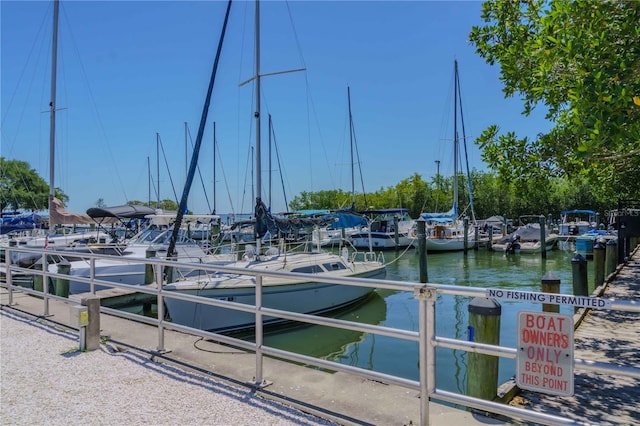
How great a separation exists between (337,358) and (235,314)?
2995 millimetres

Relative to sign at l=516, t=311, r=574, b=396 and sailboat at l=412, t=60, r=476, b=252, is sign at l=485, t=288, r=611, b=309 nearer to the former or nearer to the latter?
sign at l=516, t=311, r=574, b=396

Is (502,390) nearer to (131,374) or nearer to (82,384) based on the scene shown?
(131,374)

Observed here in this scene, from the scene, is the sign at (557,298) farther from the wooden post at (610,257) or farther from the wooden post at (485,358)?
the wooden post at (610,257)

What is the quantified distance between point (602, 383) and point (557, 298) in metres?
3.41

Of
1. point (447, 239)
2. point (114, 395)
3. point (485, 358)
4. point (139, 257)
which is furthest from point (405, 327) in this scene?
point (447, 239)

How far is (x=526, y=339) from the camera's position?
3.16m

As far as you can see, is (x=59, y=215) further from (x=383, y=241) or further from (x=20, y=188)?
(x=20, y=188)

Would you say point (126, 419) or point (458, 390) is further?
point (458, 390)

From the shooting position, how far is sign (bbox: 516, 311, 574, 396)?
2996 mm

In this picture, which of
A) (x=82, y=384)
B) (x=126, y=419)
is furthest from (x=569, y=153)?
(x=82, y=384)

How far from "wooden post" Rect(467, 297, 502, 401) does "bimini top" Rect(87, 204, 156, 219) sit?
18639mm

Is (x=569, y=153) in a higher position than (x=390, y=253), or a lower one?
higher

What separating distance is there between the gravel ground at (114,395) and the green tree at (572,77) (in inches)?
160

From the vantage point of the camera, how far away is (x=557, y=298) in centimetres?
288
